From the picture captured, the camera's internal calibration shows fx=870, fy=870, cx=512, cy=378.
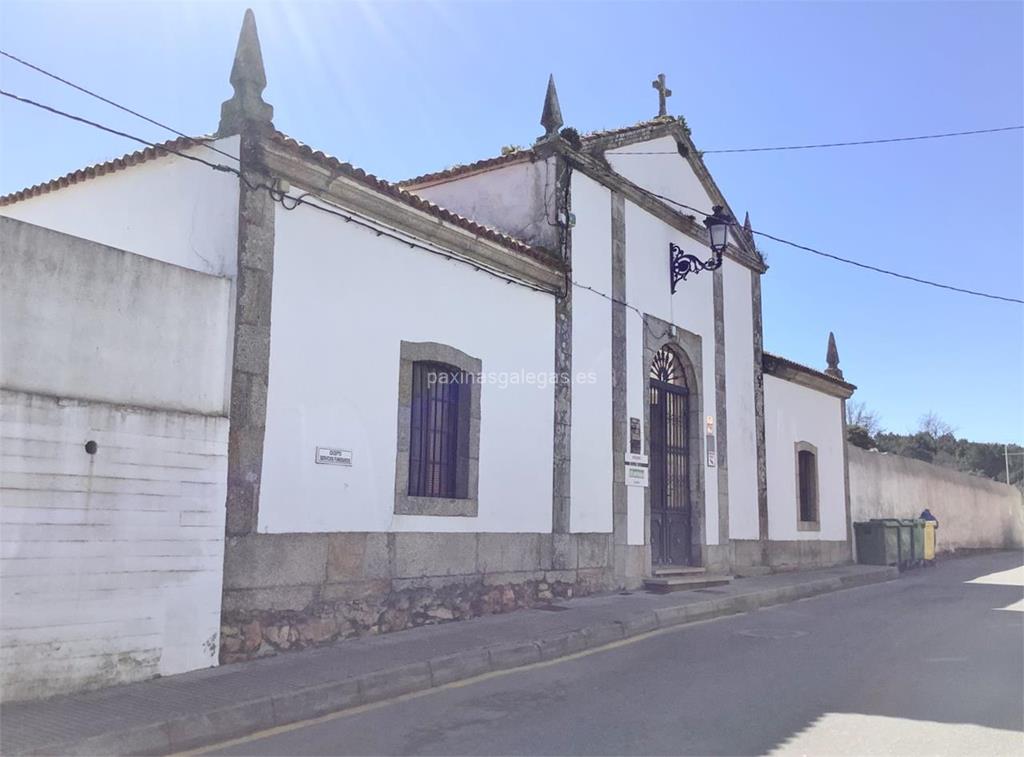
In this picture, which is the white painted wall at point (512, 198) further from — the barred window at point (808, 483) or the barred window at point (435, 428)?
the barred window at point (808, 483)

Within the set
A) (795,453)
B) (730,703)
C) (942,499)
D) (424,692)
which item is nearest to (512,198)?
(424,692)

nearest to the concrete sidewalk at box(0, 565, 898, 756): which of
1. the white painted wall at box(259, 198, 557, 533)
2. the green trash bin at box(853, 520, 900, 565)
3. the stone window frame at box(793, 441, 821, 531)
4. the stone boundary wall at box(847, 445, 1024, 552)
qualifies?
the white painted wall at box(259, 198, 557, 533)

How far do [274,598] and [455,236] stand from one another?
4.31m

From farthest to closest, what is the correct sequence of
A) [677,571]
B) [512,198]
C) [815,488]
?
[815,488]
[677,571]
[512,198]

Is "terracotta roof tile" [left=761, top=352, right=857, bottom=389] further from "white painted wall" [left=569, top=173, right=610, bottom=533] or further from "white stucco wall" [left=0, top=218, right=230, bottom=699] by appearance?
"white stucco wall" [left=0, top=218, right=230, bottom=699]

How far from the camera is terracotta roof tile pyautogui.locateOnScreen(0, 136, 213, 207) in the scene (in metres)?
7.97

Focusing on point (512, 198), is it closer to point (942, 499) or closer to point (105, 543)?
point (105, 543)

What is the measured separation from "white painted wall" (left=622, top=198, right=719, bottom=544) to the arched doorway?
0.32 meters

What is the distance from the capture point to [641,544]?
1233 centimetres

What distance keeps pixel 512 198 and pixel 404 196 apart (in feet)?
11.5

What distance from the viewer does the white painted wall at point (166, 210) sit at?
24.8 ft

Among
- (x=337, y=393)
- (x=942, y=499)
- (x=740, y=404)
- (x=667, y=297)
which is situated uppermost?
(x=667, y=297)

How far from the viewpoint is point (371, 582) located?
27.1 feet

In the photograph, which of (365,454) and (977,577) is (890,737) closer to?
(365,454)
